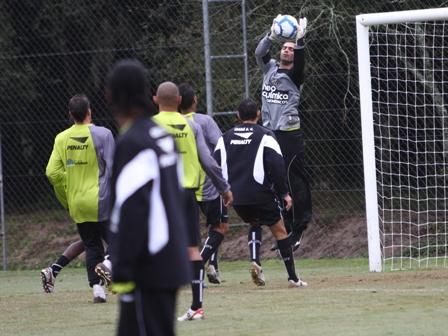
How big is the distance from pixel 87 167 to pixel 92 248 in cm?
80

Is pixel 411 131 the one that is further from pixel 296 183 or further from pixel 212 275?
pixel 212 275

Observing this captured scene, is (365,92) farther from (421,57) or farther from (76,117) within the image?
(76,117)

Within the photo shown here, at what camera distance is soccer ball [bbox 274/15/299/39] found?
42.5 ft

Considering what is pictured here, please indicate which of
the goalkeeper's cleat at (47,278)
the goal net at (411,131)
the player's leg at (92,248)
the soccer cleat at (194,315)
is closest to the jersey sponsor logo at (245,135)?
the player's leg at (92,248)

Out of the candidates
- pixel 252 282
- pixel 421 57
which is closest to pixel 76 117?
pixel 252 282

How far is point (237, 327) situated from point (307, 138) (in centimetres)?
743

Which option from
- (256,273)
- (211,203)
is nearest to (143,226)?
(256,273)

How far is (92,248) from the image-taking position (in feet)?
36.8

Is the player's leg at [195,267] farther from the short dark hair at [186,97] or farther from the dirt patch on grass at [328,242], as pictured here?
the dirt patch on grass at [328,242]

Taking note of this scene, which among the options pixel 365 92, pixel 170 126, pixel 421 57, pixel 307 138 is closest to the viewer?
pixel 170 126

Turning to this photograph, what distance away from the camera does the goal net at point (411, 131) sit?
14508 millimetres

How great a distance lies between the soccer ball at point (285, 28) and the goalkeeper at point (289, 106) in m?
0.08

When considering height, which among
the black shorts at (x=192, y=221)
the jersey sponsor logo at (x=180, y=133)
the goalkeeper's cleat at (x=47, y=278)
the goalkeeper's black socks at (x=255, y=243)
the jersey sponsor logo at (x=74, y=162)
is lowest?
the goalkeeper's cleat at (x=47, y=278)

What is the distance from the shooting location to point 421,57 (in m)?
14.7
